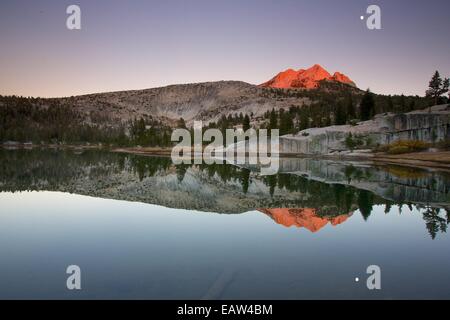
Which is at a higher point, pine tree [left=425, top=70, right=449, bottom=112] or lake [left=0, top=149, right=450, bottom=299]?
pine tree [left=425, top=70, right=449, bottom=112]

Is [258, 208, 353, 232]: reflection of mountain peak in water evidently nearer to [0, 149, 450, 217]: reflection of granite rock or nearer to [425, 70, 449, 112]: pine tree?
[0, 149, 450, 217]: reflection of granite rock

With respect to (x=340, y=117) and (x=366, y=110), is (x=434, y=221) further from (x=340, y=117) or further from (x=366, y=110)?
(x=340, y=117)

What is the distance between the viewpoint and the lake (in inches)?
488

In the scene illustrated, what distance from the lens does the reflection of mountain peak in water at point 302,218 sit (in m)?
22.8

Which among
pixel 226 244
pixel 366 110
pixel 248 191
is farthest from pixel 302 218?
pixel 366 110

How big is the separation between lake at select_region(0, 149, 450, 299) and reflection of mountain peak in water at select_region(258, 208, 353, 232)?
0.11 metres

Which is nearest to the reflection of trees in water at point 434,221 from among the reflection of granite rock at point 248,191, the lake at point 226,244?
the lake at point 226,244

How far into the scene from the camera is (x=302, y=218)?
25016mm

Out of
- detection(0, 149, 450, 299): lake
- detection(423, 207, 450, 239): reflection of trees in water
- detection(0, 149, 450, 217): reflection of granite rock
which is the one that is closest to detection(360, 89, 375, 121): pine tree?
detection(0, 149, 450, 217): reflection of granite rock

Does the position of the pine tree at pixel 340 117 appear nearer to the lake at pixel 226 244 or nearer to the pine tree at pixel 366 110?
the pine tree at pixel 366 110

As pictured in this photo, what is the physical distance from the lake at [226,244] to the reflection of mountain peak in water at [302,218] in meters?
0.11

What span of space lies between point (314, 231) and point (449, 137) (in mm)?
71484

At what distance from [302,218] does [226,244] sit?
8428 mm
